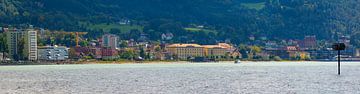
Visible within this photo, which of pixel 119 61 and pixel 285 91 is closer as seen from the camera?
pixel 285 91

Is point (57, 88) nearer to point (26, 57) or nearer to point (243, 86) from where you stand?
point (243, 86)

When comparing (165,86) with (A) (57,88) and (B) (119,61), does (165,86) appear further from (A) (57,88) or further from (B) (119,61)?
(B) (119,61)

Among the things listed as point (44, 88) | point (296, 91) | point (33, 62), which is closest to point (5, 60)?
point (33, 62)

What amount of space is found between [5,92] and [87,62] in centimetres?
13159

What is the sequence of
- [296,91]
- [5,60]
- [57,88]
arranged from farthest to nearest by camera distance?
[5,60], [57,88], [296,91]

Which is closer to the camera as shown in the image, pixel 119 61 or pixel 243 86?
pixel 243 86

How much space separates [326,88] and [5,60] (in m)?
136

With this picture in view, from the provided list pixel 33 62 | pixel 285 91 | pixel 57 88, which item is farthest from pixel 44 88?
pixel 33 62

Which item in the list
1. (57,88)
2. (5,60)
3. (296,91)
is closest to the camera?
(296,91)

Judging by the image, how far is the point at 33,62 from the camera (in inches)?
7574

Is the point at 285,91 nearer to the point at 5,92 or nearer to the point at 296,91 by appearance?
the point at 296,91

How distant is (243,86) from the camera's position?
68.5 metres

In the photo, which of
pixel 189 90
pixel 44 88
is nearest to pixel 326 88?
pixel 189 90

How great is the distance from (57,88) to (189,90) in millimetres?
10827
